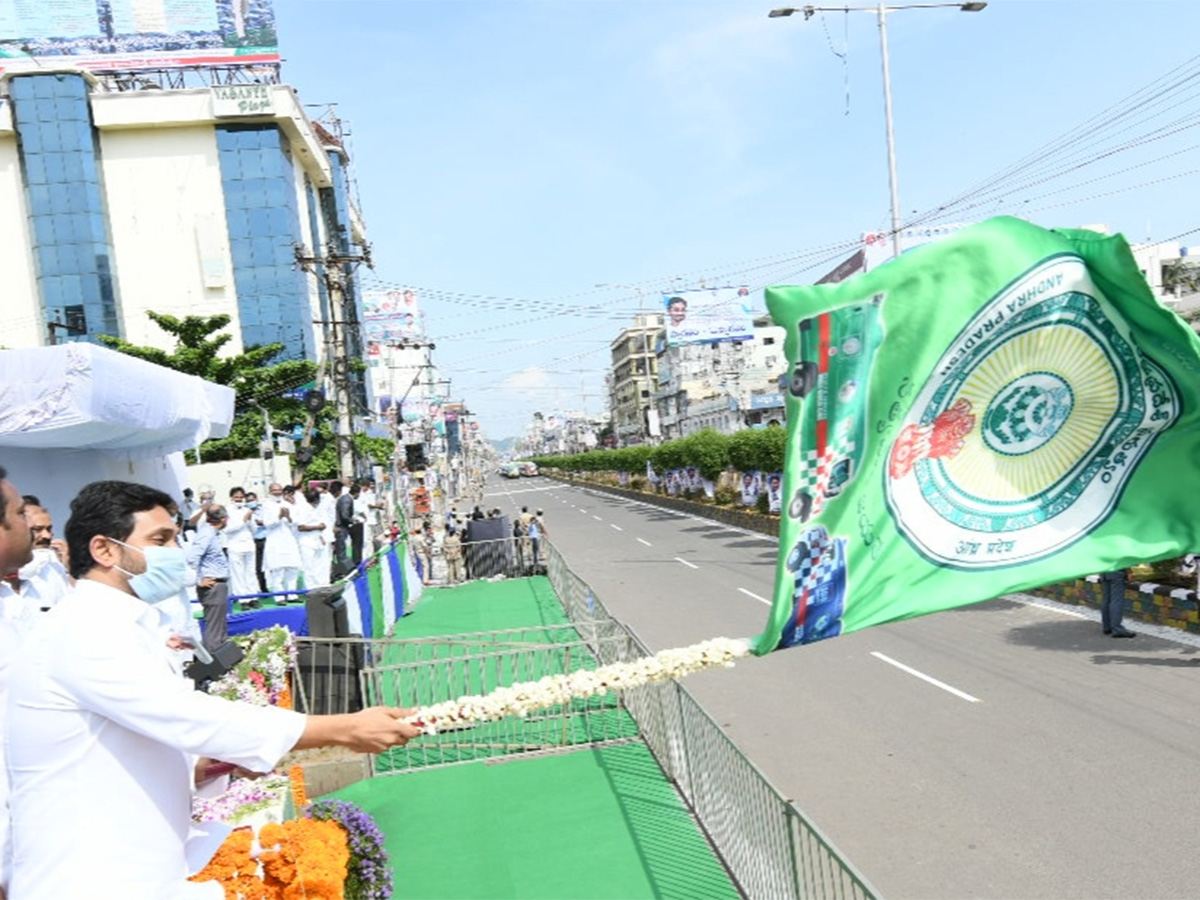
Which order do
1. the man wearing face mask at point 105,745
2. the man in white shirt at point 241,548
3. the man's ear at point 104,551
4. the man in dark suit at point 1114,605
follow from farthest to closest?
the man in white shirt at point 241,548, the man in dark suit at point 1114,605, the man's ear at point 104,551, the man wearing face mask at point 105,745

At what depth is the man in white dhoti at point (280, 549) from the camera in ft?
39.6

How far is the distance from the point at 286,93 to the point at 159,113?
5.52 m

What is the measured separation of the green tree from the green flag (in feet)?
89.0

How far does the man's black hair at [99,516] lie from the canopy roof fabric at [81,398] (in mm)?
5566

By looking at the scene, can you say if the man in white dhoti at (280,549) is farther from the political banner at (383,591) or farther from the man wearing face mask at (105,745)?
the man wearing face mask at (105,745)

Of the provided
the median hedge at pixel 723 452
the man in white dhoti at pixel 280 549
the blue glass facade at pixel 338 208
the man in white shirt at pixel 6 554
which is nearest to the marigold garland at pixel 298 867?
the man in white shirt at pixel 6 554

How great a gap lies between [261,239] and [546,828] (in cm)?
3832

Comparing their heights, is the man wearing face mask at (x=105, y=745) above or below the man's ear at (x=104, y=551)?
below

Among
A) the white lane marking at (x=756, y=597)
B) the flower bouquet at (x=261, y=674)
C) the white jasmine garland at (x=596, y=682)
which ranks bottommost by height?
the white lane marking at (x=756, y=597)

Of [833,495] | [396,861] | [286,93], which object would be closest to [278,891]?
[396,861]

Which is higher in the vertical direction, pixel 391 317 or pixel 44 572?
Result: pixel 391 317

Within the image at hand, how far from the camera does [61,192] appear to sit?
3772cm

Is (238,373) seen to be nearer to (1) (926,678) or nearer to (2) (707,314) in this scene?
(2) (707,314)

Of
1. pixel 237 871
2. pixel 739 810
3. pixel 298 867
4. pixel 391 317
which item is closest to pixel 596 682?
pixel 298 867
